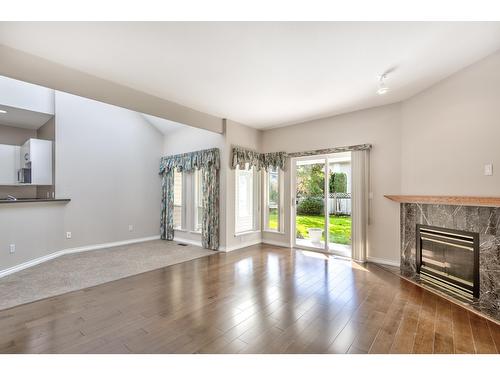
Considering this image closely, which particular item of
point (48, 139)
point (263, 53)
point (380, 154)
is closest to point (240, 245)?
point (380, 154)

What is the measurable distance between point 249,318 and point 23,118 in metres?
5.71

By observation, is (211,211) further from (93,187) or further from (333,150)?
(333,150)

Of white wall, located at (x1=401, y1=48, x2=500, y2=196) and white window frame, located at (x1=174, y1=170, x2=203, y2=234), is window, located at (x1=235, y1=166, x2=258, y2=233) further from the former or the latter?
white wall, located at (x1=401, y1=48, x2=500, y2=196)

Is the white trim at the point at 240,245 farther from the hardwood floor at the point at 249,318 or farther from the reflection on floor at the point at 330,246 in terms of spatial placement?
the hardwood floor at the point at 249,318

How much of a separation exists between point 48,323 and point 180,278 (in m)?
1.51

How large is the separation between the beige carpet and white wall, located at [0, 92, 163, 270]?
43 cm

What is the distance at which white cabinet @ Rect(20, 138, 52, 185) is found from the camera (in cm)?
448

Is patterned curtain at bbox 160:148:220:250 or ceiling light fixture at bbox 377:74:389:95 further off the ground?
ceiling light fixture at bbox 377:74:389:95

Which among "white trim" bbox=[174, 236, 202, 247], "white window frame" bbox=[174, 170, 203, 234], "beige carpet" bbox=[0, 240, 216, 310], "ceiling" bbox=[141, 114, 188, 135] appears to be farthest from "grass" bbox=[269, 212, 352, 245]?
"ceiling" bbox=[141, 114, 188, 135]

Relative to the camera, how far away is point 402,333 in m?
2.05

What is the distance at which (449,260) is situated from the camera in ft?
10.1

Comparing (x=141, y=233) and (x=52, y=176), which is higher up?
(x=52, y=176)
